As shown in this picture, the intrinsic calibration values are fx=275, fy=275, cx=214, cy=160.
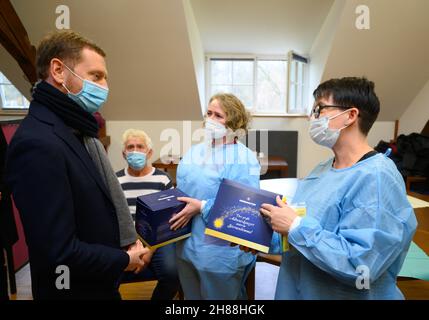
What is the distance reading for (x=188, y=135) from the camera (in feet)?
14.3

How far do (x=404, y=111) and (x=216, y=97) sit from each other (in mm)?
4064

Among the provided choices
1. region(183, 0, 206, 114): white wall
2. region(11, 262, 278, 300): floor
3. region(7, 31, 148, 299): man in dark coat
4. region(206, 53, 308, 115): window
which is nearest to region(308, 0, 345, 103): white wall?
region(206, 53, 308, 115): window

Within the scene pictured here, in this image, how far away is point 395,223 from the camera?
2.57 feet

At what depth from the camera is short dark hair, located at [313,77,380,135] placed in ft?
2.93

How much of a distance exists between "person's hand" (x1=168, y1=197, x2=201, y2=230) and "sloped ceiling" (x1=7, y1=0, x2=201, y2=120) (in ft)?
8.03

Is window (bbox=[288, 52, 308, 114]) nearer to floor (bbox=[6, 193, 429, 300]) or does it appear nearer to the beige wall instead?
the beige wall

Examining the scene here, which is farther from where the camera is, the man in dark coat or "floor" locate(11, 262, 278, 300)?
"floor" locate(11, 262, 278, 300)

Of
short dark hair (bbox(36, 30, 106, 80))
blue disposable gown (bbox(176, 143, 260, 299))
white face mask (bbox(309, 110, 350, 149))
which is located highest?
short dark hair (bbox(36, 30, 106, 80))

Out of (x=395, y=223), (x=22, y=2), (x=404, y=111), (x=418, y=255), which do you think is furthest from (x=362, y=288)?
(x=404, y=111)

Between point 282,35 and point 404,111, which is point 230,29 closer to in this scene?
point 282,35

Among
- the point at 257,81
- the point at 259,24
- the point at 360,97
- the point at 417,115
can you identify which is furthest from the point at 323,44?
the point at 360,97

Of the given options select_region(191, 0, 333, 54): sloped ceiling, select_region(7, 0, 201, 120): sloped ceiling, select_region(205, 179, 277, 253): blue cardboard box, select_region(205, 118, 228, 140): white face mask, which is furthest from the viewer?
Answer: select_region(191, 0, 333, 54): sloped ceiling

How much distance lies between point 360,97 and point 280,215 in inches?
18.2

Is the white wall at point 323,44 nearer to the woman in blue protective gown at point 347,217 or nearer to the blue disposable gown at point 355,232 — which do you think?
the woman in blue protective gown at point 347,217
